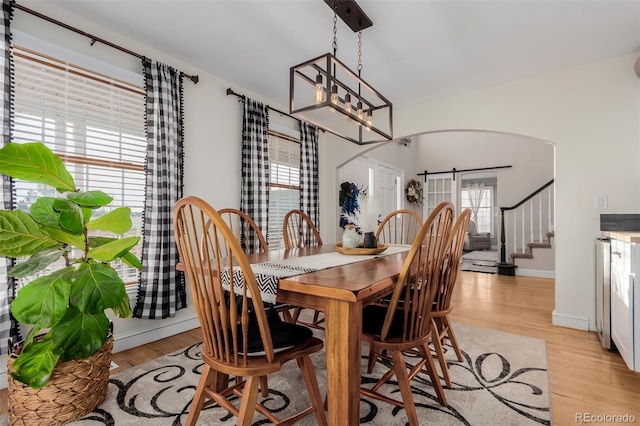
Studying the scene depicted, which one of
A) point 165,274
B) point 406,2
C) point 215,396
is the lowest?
point 215,396

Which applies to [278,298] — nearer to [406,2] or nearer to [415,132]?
[406,2]

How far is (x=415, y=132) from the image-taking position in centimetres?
385

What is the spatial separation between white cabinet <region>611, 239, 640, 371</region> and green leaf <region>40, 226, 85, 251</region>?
3.14 meters

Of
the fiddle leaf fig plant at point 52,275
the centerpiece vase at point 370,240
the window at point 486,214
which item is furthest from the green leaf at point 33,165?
the window at point 486,214

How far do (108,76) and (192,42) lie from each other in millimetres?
689

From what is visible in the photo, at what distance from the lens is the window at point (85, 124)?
204cm

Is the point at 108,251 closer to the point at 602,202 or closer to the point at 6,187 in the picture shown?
the point at 6,187

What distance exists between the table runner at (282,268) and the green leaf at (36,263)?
82 cm

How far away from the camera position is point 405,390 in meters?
1.45


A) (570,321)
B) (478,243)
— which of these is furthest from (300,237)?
(478,243)

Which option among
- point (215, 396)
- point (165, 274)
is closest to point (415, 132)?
point (165, 274)

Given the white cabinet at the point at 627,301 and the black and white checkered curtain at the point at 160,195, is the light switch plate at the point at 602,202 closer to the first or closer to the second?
the white cabinet at the point at 627,301

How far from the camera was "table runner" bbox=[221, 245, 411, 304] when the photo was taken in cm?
138

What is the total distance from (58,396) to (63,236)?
775 mm
